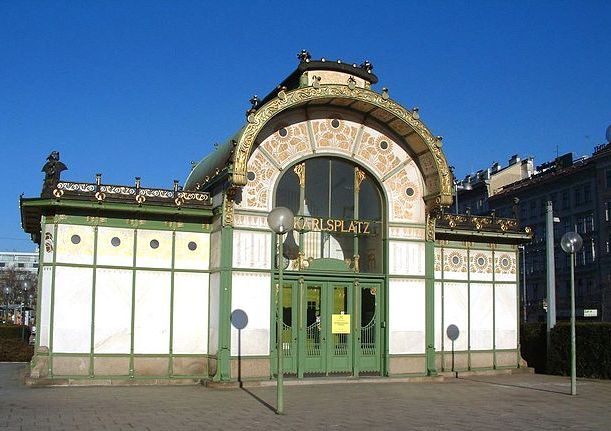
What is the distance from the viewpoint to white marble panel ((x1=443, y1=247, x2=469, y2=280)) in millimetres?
26172

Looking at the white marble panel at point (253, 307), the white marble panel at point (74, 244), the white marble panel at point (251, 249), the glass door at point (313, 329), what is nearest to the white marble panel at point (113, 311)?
the white marble panel at point (74, 244)

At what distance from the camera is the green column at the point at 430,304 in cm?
2438

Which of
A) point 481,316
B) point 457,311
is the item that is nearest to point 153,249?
point 457,311

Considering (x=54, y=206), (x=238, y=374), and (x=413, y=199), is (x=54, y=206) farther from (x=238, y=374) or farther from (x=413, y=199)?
(x=413, y=199)

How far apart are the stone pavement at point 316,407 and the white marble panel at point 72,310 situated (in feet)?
4.66

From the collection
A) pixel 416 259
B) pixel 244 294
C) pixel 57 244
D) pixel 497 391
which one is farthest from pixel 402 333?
pixel 57 244

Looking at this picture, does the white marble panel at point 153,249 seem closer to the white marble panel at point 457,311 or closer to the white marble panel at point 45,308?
the white marble panel at point 45,308

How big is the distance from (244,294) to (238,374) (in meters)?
2.28

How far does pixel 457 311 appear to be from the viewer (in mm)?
26234

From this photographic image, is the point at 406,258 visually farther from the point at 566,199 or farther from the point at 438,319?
the point at 566,199

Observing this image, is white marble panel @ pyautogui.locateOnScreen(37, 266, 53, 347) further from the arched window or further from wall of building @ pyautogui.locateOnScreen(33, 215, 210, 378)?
the arched window

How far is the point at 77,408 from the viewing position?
16062 millimetres

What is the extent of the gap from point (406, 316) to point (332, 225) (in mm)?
3777

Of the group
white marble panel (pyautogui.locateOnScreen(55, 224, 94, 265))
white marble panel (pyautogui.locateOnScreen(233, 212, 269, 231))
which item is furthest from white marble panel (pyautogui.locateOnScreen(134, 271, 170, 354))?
white marble panel (pyautogui.locateOnScreen(233, 212, 269, 231))
